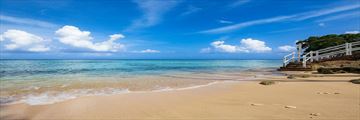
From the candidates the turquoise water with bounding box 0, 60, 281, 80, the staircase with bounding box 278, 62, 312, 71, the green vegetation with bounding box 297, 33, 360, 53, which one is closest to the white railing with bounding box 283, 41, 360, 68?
the staircase with bounding box 278, 62, 312, 71

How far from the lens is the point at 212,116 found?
4445 millimetres

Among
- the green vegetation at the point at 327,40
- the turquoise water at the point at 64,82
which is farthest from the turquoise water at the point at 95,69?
the green vegetation at the point at 327,40

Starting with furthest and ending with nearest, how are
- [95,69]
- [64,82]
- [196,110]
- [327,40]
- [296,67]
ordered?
[327,40]
[95,69]
[296,67]
[64,82]
[196,110]

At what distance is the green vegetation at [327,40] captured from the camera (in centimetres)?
2499

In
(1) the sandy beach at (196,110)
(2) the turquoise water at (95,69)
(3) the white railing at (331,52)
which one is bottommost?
(1) the sandy beach at (196,110)

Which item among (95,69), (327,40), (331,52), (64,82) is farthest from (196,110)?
(327,40)

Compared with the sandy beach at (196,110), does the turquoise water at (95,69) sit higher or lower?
higher

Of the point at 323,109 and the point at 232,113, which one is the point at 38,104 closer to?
the point at 232,113

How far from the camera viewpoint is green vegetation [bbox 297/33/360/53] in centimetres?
2499

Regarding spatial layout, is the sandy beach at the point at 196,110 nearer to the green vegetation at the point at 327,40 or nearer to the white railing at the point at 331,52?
the white railing at the point at 331,52

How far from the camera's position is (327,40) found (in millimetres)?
26203

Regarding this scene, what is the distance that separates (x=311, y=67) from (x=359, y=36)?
11467 millimetres

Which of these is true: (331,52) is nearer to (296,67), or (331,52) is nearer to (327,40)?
(296,67)

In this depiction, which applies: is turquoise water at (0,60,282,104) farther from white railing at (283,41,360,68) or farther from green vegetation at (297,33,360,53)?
green vegetation at (297,33,360,53)
